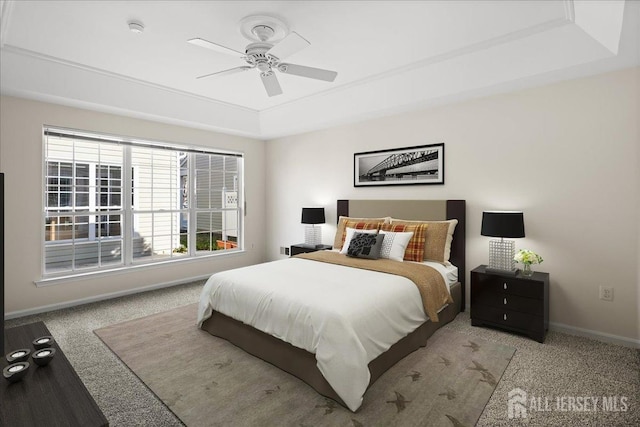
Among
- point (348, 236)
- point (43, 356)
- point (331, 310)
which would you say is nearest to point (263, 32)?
point (331, 310)

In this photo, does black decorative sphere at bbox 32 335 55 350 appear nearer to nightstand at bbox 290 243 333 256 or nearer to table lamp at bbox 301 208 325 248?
nightstand at bbox 290 243 333 256

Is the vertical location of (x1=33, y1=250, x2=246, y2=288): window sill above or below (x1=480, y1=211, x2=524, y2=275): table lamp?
below

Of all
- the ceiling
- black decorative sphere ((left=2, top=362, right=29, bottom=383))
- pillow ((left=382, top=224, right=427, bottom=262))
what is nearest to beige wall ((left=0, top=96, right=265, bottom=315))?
the ceiling

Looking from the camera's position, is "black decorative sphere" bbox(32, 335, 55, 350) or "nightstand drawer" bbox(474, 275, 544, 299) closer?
"black decorative sphere" bbox(32, 335, 55, 350)

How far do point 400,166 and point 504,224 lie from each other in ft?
5.22

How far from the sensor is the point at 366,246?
373 centimetres

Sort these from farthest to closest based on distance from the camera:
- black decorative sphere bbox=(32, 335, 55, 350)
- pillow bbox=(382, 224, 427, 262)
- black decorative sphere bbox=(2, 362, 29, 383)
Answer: pillow bbox=(382, 224, 427, 262)
black decorative sphere bbox=(32, 335, 55, 350)
black decorative sphere bbox=(2, 362, 29, 383)

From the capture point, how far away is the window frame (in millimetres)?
3900

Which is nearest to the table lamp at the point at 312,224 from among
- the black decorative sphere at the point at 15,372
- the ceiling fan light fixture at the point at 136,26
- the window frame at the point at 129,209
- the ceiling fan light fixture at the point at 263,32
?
the window frame at the point at 129,209

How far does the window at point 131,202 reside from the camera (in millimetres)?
4051

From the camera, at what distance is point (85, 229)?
14.0ft

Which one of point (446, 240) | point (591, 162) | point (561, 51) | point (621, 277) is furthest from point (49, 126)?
point (621, 277)

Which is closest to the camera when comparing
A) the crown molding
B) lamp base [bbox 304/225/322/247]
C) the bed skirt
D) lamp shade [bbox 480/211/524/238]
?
the bed skirt

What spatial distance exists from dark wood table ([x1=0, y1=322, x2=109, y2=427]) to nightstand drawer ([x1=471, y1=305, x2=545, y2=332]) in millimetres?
3187
